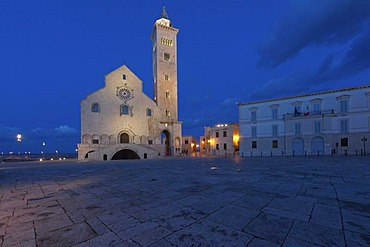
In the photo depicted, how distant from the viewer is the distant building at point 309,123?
2412cm

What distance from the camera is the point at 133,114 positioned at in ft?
110

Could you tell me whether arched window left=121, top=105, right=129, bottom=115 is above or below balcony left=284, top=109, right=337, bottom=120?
above

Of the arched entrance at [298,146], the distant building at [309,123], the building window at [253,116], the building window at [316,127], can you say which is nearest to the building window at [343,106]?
the distant building at [309,123]

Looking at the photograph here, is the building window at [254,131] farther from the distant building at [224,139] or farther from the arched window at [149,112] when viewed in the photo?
the arched window at [149,112]

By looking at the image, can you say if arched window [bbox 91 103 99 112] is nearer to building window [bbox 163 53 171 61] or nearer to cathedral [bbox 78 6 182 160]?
cathedral [bbox 78 6 182 160]

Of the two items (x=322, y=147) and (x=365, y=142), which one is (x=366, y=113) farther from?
(x=322, y=147)

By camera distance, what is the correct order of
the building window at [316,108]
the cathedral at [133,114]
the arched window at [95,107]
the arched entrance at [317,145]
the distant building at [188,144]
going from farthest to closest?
1. the distant building at [188,144]
2. the arched window at [95,107]
3. the cathedral at [133,114]
4. the building window at [316,108]
5. the arched entrance at [317,145]

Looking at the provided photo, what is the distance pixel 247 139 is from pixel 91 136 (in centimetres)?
2718

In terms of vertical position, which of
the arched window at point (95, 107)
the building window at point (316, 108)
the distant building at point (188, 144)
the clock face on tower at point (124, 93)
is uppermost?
the clock face on tower at point (124, 93)

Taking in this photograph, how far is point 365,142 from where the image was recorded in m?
23.4

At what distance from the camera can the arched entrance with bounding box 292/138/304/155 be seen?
2738cm

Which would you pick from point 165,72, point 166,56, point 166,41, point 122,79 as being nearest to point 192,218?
point 122,79

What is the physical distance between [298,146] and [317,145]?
242 cm


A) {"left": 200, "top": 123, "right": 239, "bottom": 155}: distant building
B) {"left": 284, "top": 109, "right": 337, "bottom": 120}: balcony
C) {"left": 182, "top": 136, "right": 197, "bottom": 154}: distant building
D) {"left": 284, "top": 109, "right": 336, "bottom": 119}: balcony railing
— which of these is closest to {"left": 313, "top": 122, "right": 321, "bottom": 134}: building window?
{"left": 284, "top": 109, "right": 337, "bottom": 120}: balcony
